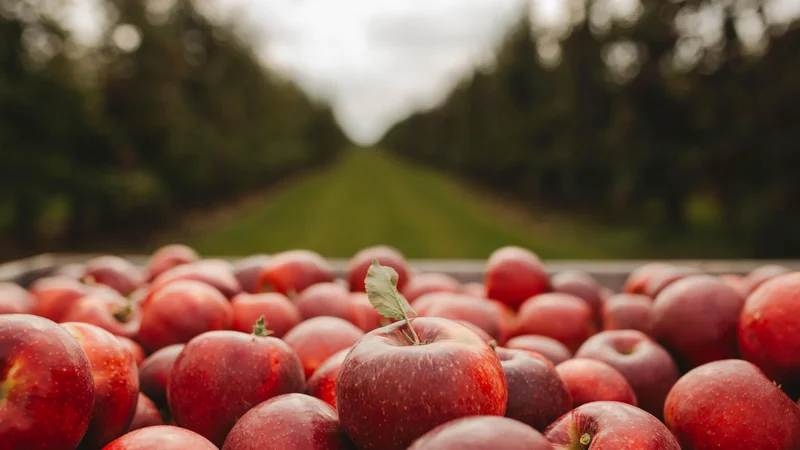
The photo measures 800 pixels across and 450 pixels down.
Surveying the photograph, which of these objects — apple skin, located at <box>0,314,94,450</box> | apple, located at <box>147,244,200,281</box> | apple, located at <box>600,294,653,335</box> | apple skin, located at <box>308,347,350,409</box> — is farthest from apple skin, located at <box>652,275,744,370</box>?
apple, located at <box>147,244,200,281</box>

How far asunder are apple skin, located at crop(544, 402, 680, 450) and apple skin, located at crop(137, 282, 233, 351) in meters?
1.67

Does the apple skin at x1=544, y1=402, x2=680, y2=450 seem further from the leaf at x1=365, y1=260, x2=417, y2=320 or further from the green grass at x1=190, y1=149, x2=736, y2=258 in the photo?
the green grass at x1=190, y1=149, x2=736, y2=258

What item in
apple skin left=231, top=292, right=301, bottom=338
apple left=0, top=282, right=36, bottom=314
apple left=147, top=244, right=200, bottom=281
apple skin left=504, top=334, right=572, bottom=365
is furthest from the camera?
apple left=147, top=244, right=200, bottom=281

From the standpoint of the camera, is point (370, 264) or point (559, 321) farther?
point (370, 264)

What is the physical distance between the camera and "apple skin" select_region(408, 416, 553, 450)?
4.17ft

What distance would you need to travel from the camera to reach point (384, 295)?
187 centimetres

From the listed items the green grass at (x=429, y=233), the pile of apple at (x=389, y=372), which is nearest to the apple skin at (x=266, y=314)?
the pile of apple at (x=389, y=372)

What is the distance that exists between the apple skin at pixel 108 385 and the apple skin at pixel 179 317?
2.32ft

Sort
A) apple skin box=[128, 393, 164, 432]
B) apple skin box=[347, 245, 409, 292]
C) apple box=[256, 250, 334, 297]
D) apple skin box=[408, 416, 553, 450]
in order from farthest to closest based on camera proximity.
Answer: apple skin box=[347, 245, 409, 292]
apple box=[256, 250, 334, 297]
apple skin box=[128, 393, 164, 432]
apple skin box=[408, 416, 553, 450]

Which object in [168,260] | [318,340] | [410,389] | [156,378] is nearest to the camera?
[410,389]

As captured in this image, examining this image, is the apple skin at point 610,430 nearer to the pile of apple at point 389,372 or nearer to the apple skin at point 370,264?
the pile of apple at point 389,372

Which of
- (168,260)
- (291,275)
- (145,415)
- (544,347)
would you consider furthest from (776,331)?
(168,260)

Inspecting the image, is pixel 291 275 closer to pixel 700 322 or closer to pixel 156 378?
pixel 156 378

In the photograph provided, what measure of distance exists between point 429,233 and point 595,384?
16.9 meters
